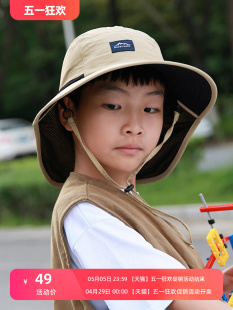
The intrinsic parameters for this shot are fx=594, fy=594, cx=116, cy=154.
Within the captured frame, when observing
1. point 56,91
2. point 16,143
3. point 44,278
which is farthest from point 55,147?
point 56,91

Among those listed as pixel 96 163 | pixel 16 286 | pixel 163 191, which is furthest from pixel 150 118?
pixel 163 191

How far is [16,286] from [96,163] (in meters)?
0.27

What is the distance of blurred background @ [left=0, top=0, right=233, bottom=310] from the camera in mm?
6090

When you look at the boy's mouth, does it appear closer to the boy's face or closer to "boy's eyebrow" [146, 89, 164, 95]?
the boy's face

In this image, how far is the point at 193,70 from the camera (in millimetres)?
1190

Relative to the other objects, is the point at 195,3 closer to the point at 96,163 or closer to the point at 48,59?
the point at 48,59

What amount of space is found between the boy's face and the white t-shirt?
164mm

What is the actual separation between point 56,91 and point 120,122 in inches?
741

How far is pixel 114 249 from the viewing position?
0.94 meters

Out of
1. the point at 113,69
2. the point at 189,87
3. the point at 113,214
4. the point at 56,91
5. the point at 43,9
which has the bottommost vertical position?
the point at 113,214

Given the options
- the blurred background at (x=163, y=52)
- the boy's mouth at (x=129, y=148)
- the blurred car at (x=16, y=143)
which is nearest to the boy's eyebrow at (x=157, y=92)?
the boy's mouth at (x=129, y=148)

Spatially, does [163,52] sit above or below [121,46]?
above

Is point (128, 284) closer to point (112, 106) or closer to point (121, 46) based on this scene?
point (112, 106)

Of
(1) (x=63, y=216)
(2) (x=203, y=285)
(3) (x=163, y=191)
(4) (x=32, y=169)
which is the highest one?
(4) (x=32, y=169)
